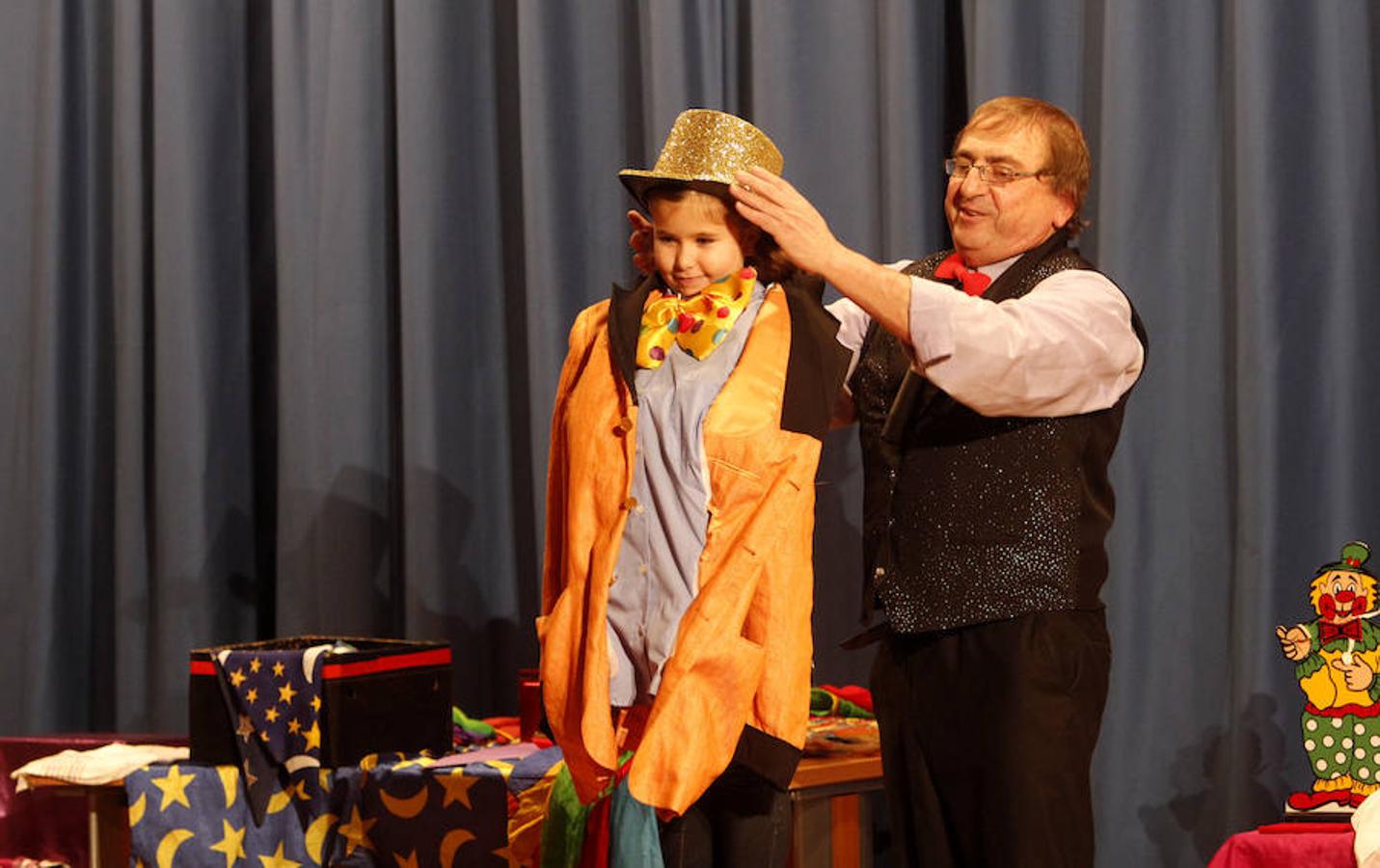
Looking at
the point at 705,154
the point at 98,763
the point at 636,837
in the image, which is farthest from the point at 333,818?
the point at 705,154

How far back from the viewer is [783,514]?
1.96 metres

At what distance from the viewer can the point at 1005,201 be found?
201 centimetres

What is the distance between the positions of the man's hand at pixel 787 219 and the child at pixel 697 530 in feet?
0.22

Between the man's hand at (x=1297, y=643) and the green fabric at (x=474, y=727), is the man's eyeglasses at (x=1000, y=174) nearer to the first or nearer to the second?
the man's hand at (x=1297, y=643)

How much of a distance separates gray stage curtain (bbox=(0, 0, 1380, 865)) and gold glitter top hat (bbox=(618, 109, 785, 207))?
3.21 ft

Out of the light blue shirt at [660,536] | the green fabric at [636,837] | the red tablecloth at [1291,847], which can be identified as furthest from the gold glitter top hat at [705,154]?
the red tablecloth at [1291,847]

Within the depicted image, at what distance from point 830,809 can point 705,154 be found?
1056mm

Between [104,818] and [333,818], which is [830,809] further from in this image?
[104,818]

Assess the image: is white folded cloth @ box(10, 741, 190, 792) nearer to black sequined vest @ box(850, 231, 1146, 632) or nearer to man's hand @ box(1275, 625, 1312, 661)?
black sequined vest @ box(850, 231, 1146, 632)

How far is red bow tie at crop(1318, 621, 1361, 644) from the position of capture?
2324 mm

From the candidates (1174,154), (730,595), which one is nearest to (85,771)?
(730,595)

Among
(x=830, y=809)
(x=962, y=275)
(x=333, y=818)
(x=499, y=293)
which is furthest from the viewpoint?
(x=499, y=293)

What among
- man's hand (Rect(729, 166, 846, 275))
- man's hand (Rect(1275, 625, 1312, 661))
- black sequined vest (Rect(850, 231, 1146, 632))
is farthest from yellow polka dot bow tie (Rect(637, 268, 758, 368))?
man's hand (Rect(1275, 625, 1312, 661))

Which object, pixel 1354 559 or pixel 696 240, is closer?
pixel 696 240
